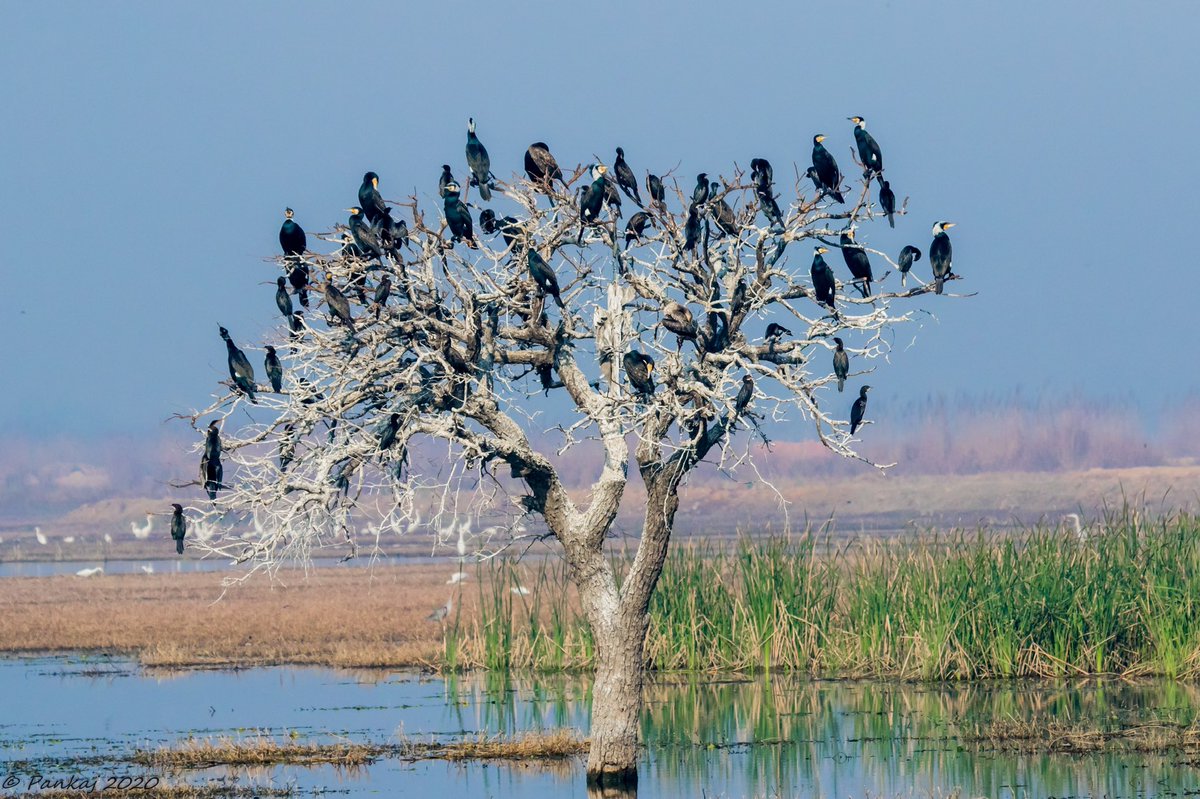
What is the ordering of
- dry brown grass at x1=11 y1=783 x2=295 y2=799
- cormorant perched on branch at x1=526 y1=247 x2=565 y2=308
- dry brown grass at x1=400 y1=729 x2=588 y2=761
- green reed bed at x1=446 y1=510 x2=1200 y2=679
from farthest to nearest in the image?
green reed bed at x1=446 y1=510 x2=1200 y2=679 → dry brown grass at x1=400 y1=729 x2=588 y2=761 → dry brown grass at x1=11 y1=783 x2=295 y2=799 → cormorant perched on branch at x1=526 y1=247 x2=565 y2=308

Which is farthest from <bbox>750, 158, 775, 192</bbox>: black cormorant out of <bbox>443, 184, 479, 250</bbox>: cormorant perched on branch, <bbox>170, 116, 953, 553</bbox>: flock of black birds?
<bbox>443, 184, 479, 250</bbox>: cormorant perched on branch

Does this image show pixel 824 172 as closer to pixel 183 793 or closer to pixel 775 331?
pixel 775 331

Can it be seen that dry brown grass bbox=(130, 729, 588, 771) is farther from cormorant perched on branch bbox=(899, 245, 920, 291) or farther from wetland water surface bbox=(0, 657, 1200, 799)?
cormorant perched on branch bbox=(899, 245, 920, 291)

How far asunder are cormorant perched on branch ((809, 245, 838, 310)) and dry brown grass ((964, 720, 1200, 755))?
5.29m

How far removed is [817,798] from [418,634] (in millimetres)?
16295

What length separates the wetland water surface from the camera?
50.5 ft

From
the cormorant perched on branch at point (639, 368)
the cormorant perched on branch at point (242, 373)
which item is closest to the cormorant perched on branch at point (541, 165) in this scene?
the cormorant perched on branch at point (639, 368)

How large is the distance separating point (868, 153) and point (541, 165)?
307 cm

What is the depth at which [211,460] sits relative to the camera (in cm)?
1537

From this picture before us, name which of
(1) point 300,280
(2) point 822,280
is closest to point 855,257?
(2) point 822,280

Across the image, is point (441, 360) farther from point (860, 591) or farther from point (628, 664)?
point (860, 591)

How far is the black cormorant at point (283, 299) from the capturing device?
15.5 m

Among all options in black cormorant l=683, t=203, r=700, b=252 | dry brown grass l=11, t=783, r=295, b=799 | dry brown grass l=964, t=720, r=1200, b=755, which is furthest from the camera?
dry brown grass l=964, t=720, r=1200, b=755

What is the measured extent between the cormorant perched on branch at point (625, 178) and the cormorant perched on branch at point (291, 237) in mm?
3175
